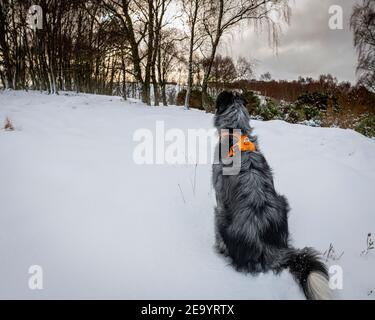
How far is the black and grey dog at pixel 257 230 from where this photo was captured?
231 centimetres

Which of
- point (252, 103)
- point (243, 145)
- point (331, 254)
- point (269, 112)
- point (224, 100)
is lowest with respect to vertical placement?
point (331, 254)

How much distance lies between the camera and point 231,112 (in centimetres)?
344

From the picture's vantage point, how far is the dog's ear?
11.5 ft

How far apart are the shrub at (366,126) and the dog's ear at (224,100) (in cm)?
936

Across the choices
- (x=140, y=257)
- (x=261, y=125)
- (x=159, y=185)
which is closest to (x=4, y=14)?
(x=261, y=125)

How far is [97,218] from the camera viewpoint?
2.86 meters

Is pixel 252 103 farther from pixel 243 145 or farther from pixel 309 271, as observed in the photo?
pixel 309 271

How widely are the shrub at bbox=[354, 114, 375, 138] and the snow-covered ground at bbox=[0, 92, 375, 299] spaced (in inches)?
238

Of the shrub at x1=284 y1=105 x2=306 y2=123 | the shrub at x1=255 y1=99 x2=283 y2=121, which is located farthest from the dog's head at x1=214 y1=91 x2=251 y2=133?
the shrub at x1=255 y1=99 x2=283 y2=121

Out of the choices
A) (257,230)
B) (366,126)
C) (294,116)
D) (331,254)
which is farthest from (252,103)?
(257,230)

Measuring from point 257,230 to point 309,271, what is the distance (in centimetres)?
53

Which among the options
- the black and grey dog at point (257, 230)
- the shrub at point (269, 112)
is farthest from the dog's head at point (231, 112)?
the shrub at point (269, 112)

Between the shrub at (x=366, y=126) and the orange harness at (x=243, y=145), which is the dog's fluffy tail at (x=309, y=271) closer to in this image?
the orange harness at (x=243, y=145)

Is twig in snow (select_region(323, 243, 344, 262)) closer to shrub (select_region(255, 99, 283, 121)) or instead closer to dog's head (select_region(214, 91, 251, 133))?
dog's head (select_region(214, 91, 251, 133))
